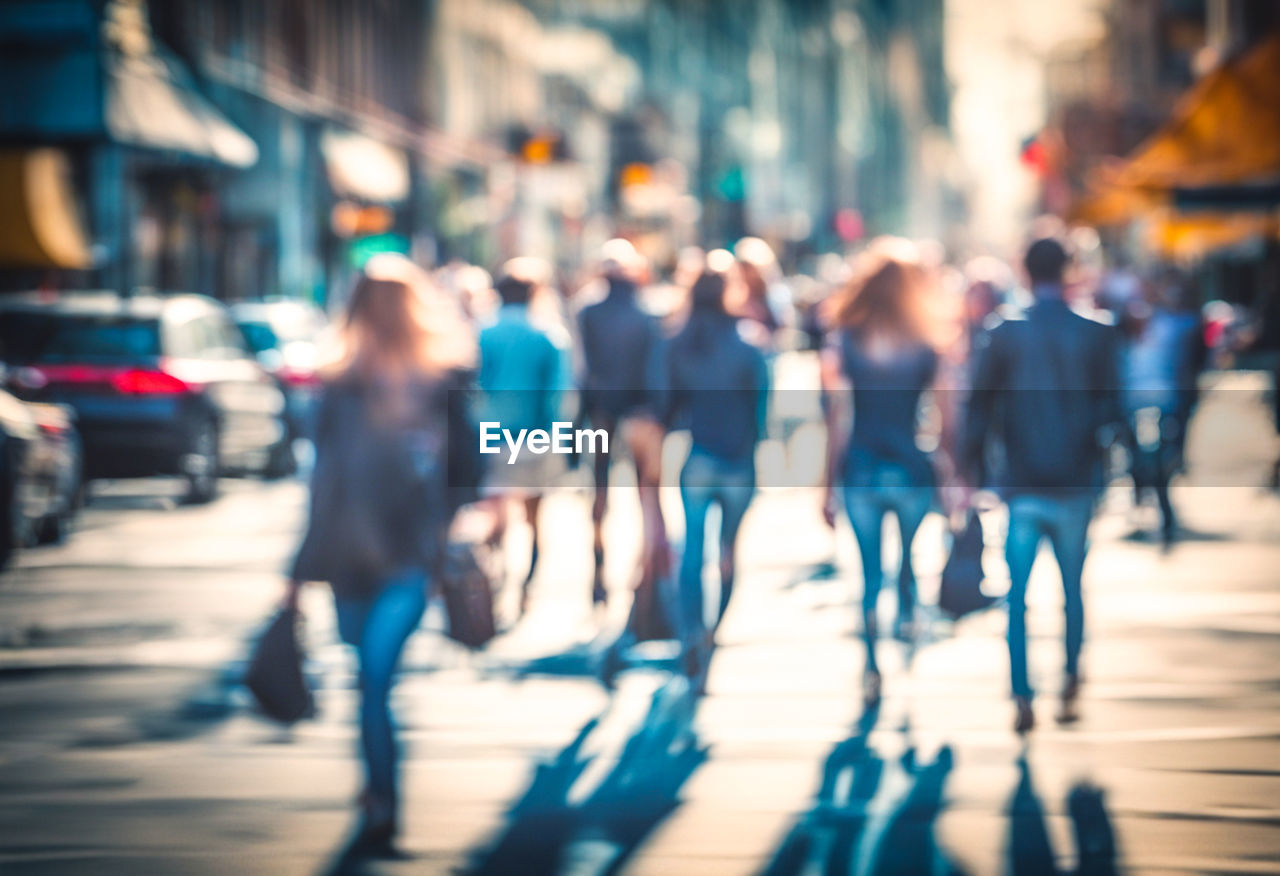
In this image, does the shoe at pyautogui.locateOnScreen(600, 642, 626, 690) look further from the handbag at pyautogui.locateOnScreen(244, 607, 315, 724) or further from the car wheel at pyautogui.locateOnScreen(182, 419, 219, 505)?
the car wheel at pyautogui.locateOnScreen(182, 419, 219, 505)

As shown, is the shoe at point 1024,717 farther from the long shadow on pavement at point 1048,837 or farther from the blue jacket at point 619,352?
the blue jacket at point 619,352

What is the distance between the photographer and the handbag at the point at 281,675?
21.3 feet

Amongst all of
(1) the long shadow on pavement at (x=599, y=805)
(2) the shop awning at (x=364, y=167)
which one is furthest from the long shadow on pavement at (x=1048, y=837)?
(2) the shop awning at (x=364, y=167)

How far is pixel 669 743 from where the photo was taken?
26.3ft

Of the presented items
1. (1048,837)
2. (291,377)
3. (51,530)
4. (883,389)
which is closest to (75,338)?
(51,530)

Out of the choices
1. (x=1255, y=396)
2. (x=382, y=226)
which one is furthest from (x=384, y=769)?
(x=382, y=226)

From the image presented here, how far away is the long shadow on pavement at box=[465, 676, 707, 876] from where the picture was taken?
6.25m

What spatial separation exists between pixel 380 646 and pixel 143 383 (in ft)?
37.7

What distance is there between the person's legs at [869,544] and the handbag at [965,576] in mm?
279

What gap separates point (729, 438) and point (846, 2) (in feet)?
577

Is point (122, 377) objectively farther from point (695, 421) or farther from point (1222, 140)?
point (1222, 140)

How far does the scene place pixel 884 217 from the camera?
193 metres

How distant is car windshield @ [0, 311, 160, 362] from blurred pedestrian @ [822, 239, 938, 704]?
1013 cm

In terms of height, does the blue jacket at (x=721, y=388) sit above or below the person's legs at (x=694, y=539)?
above
